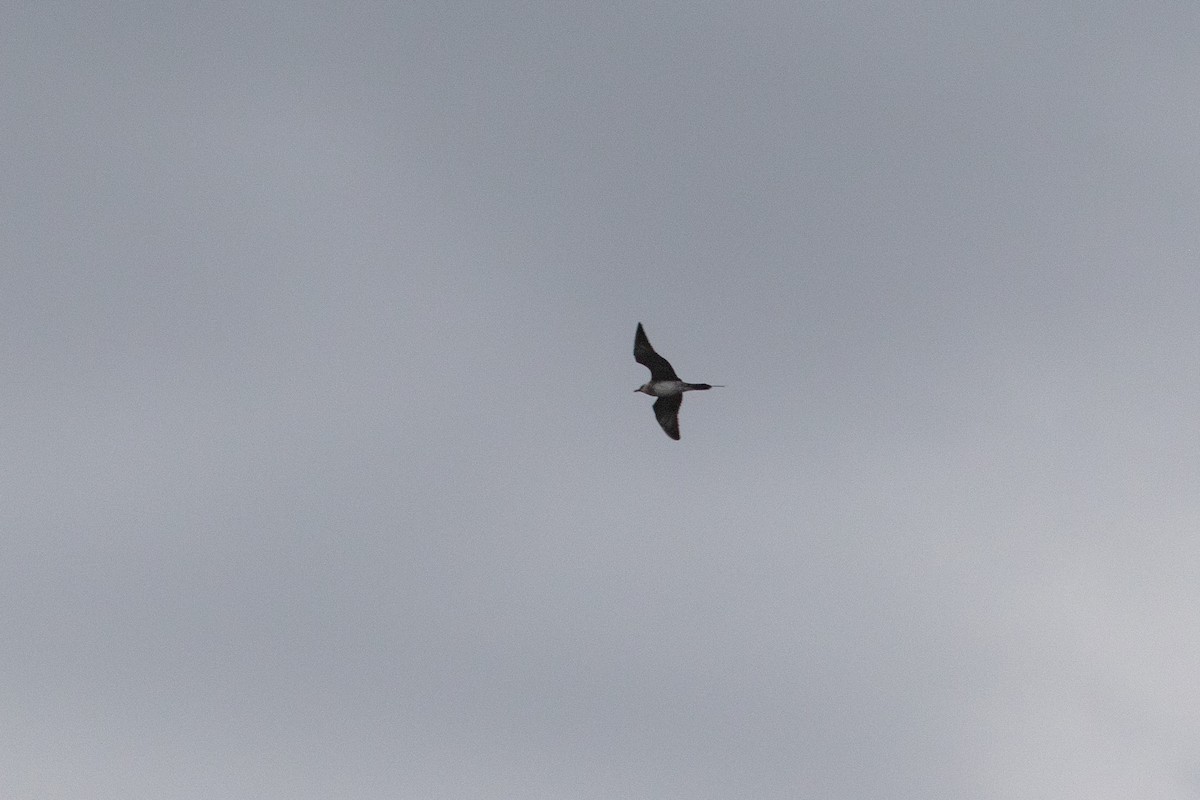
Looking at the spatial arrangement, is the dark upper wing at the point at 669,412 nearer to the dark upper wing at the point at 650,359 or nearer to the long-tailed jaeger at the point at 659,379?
the long-tailed jaeger at the point at 659,379

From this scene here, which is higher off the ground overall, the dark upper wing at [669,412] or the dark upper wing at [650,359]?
the dark upper wing at [650,359]

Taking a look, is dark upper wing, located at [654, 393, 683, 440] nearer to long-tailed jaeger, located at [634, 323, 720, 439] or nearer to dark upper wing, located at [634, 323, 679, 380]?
long-tailed jaeger, located at [634, 323, 720, 439]

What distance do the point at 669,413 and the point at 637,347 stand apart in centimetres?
Result: 685

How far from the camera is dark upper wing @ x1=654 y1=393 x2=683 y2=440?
104 m

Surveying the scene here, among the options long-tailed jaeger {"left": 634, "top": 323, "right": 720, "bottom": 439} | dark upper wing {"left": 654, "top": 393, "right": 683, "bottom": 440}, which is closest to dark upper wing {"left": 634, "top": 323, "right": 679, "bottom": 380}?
long-tailed jaeger {"left": 634, "top": 323, "right": 720, "bottom": 439}

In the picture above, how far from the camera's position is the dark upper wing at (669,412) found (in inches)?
4109

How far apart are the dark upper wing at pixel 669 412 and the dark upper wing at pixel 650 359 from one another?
9.50 ft

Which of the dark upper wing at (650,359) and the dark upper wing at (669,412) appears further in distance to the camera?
the dark upper wing at (669,412)

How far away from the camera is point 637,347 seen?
102 metres

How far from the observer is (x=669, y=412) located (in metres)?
105

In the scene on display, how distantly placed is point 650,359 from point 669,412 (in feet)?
18.8

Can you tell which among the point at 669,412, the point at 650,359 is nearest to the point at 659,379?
the point at 650,359

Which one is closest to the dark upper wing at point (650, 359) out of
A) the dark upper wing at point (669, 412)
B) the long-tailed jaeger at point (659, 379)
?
the long-tailed jaeger at point (659, 379)

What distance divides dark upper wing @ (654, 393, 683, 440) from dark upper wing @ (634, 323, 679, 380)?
290 cm
